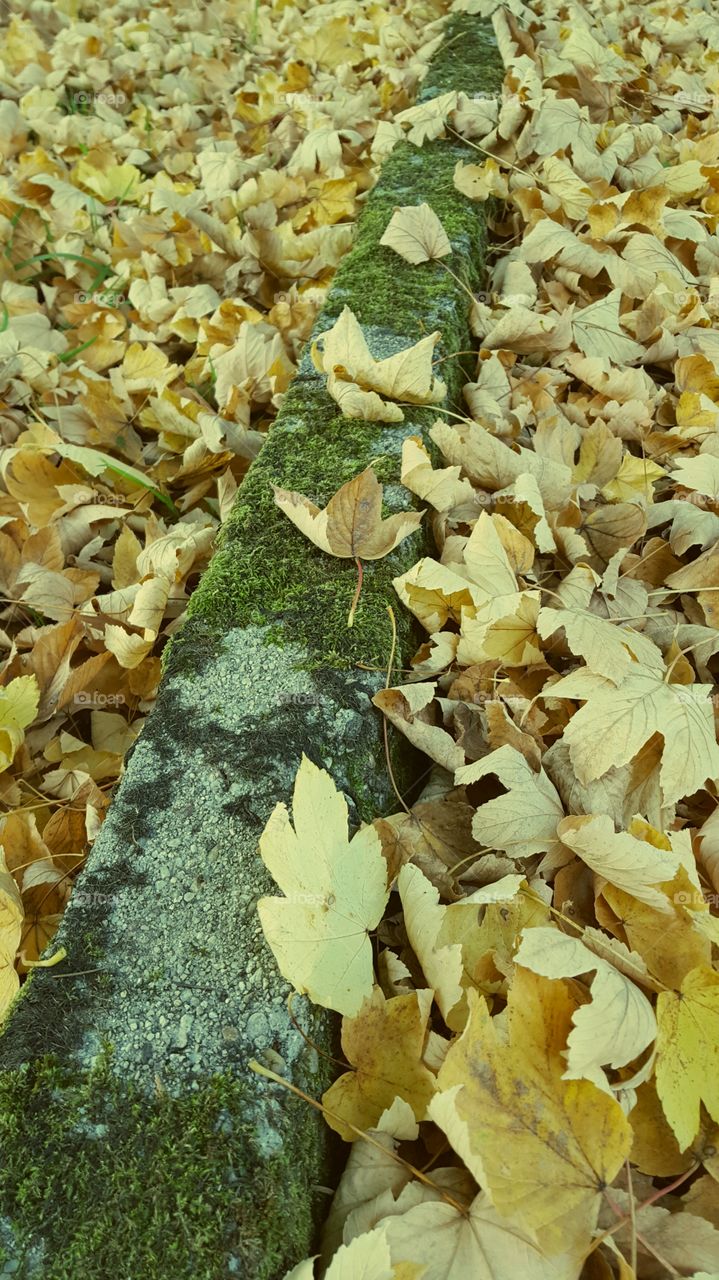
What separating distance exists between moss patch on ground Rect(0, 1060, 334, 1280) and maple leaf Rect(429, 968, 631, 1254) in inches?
7.5

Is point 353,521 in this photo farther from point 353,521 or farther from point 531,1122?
point 531,1122

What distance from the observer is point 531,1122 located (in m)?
0.77

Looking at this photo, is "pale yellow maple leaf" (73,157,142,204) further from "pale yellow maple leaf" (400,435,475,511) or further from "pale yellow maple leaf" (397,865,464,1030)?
"pale yellow maple leaf" (397,865,464,1030)

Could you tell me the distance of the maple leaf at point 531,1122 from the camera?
736 mm

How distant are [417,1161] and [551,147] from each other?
2.29 m

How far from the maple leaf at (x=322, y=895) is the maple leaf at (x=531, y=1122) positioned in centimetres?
15

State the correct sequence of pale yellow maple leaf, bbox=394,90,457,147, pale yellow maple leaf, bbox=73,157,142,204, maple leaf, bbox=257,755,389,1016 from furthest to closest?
1. pale yellow maple leaf, bbox=73,157,142,204
2. pale yellow maple leaf, bbox=394,90,457,147
3. maple leaf, bbox=257,755,389,1016

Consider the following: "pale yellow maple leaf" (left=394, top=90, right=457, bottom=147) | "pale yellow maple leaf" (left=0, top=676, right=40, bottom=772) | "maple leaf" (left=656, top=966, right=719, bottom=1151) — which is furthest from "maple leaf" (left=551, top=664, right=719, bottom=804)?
"pale yellow maple leaf" (left=394, top=90, right=457, bottom=147)

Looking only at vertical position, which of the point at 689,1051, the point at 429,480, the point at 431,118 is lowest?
the point at 689,1051

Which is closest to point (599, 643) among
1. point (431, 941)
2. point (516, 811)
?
point (516, 811)

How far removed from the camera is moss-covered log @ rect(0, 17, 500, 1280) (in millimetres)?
767

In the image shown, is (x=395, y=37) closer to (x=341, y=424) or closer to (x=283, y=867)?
(x=341, y=424)

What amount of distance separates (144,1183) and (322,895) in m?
0.31

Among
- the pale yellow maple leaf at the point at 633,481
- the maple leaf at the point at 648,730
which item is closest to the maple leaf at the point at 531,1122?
the maple leaf at the point at 648,730
